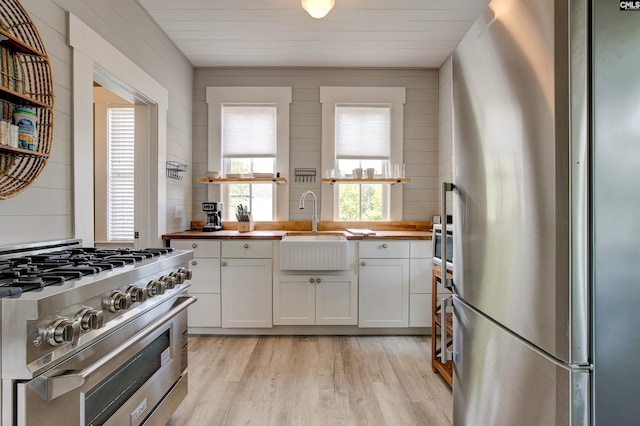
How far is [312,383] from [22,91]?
2175 millimetres

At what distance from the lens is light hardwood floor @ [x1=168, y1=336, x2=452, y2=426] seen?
5.96 feet

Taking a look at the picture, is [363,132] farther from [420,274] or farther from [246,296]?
[246,296]

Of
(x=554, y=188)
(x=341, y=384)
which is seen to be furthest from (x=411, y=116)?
(x=554, y=188)

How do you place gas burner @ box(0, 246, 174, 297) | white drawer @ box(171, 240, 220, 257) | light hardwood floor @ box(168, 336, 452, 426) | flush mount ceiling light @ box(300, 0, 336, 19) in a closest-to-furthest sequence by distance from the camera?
gas burner @ box(0, 246, 174, 297), light hardwood floor @ box(168, 336, 452, 426), flush mount ceiling light @ box(300, 0, 336, 19), white drawer @ box(171, 240, 220, 257)

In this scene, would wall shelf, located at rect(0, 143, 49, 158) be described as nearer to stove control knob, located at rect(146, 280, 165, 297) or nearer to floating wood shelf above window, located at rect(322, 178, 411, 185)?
stove control knob, located at rect(146, 280, 165, 297)

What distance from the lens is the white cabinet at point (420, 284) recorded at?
2953 millimetres

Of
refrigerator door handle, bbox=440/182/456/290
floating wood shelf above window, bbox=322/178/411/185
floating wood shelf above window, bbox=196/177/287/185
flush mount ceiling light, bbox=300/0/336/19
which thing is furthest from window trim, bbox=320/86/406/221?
refrigerator door handle, bbox=440/182/456/290

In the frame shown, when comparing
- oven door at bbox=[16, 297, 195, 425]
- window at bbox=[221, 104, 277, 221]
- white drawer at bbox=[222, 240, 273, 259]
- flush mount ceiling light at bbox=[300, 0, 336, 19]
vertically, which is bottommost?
oven door at bbox=[16, 297, 195, 425]

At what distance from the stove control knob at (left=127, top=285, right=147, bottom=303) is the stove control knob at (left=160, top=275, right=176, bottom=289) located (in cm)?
18

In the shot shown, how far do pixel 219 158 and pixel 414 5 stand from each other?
230cm

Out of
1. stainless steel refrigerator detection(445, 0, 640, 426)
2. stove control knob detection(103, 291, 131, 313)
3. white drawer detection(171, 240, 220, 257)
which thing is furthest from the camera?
white drawer detection(171, 240, 220, 257)

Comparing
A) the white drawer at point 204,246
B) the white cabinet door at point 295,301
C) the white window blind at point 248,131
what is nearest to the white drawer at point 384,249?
the white cabinet door at point 295,301

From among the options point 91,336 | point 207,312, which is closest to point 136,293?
point 91,336

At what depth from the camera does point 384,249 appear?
9.66ft
